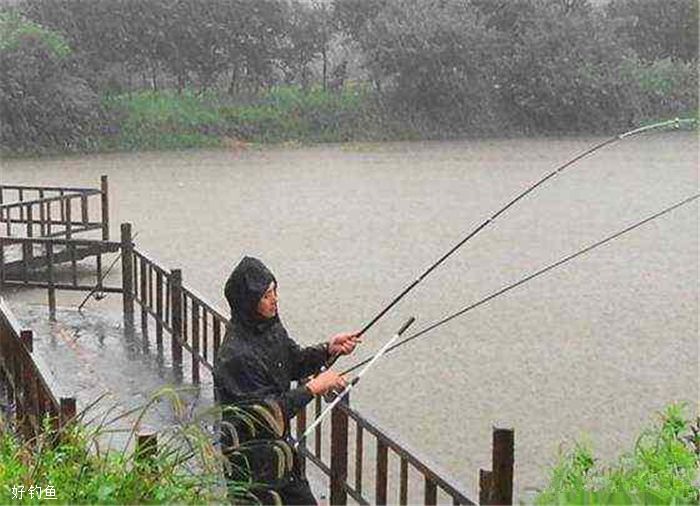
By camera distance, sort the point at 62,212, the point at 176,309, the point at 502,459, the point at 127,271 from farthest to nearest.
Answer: the point at 62,212
the point at 127,271
the point at 176,309
the point at 502,459

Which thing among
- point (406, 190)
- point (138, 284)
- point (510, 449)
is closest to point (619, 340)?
point (138, 284)

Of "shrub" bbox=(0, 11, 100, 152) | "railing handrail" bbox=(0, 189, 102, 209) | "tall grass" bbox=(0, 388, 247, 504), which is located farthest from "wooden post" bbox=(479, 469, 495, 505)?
"shrub" bbox=(0, 11, 100, 152)

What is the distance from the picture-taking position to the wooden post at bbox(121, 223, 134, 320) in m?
6.97

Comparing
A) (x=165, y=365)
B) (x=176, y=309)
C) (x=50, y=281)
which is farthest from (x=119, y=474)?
(x=50, y=281)

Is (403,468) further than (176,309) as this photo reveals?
No

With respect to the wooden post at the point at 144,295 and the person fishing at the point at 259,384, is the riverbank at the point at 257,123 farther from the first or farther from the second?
the person fishing at the point at 259,384


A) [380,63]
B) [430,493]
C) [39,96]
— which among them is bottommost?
[430,493]

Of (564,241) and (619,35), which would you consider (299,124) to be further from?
(564,241)

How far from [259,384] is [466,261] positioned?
292 inches

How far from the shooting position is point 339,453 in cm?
358

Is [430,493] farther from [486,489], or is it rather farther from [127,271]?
[127,271]

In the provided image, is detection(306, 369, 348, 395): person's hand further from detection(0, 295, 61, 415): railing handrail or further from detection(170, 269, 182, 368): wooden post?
detection(170, 269, 182, 368): wooden post

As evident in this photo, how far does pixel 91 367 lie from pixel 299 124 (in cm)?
1436

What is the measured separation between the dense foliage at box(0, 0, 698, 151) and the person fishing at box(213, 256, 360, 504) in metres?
16.5
